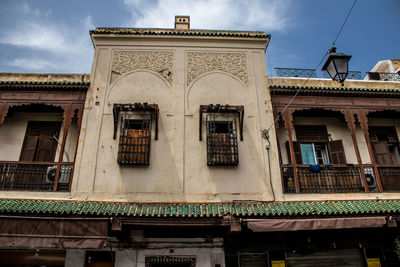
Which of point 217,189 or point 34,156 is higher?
point 34,156

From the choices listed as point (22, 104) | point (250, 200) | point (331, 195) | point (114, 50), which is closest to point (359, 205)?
point (331, 195)

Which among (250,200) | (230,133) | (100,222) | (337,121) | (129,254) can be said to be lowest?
(129,254)

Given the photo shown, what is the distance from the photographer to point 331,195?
276 inches

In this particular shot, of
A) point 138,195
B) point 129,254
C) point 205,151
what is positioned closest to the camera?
point 129,254

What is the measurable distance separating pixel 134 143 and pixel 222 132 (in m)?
2.46

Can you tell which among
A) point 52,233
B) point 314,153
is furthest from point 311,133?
point 52,233

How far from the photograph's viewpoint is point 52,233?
541 cm

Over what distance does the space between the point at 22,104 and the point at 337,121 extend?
9.24 m

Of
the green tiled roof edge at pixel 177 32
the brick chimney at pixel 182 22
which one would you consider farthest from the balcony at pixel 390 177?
the brick chimney at pixel 182 22

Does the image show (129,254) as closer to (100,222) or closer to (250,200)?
(100,222)

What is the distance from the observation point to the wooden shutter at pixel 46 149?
24.7ft

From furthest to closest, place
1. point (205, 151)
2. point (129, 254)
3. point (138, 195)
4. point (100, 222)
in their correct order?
point (205, 151), point (138, 195), point (129, 254), point (100, 222)

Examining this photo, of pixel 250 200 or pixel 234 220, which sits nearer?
pixel 234 220

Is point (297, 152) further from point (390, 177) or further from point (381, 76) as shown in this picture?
point (381, 76)
